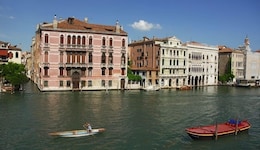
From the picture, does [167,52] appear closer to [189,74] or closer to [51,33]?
[189,74]

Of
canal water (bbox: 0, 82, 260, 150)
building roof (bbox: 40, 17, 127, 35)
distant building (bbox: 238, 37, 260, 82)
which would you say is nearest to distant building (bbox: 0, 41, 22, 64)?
building roof (bbox: 40, 17, 127, 35)

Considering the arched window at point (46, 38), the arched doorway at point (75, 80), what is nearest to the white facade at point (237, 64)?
the arched doorway at point (75, 80)

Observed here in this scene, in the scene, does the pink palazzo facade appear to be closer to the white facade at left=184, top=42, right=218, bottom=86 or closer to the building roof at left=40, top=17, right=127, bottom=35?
the building roof at left=40, top=17, right=127, bottom=35

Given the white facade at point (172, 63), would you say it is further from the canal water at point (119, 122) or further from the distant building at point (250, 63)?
the distant building at point (250, 63)

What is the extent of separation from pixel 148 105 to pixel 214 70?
3318 cm

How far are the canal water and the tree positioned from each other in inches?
180

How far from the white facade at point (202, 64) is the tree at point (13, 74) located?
2692cm

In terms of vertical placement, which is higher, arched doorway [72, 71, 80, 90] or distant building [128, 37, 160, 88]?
distant building [128, 37, 160, 88]

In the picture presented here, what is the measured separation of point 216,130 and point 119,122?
6.21 metres

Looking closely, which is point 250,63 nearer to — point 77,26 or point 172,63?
point 172,63

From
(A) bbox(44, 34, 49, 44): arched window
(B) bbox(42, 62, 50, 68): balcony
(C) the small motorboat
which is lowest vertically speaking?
(C) the small motorboat

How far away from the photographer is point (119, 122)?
19.0 m

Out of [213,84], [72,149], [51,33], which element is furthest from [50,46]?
[213,84]

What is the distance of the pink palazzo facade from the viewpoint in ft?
116
